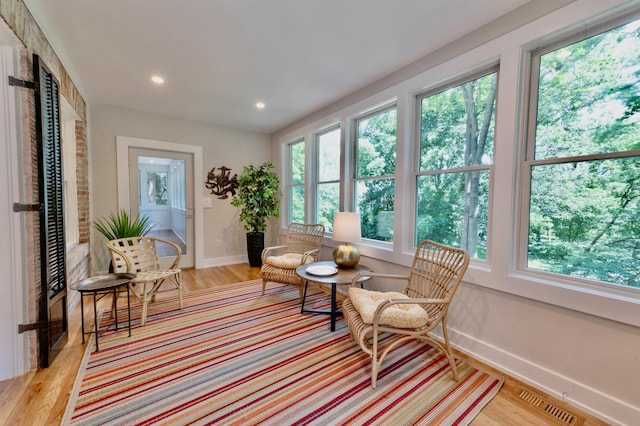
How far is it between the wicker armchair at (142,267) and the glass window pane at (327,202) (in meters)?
2.05

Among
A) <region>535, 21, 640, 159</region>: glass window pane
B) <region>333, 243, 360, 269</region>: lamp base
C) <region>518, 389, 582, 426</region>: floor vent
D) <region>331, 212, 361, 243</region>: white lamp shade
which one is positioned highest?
<region>535, 21, 640, 159</region>: glass window pane

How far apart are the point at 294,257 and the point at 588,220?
264cm

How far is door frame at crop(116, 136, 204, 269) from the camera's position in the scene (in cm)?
386

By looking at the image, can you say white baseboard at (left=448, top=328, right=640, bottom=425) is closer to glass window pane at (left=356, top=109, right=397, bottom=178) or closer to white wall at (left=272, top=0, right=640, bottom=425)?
white wall at (left=272, top=0, right=640, bottom=425)

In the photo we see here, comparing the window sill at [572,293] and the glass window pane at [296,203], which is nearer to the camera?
the window sill at [572,293]

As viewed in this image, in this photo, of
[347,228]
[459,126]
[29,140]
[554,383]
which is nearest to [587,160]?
[459,126]

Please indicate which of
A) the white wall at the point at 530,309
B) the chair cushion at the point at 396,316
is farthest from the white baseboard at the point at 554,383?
the chair cushion at the point at 396,316

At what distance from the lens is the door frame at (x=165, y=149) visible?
3863 millimetres

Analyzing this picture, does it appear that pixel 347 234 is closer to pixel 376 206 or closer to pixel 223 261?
pixel 376 206

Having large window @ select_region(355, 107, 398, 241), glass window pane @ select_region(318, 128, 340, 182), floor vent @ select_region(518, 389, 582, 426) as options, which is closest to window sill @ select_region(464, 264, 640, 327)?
floor vent @ select_region(518, 389, 582, 426)

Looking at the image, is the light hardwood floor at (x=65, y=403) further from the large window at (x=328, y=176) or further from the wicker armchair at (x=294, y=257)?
the large window at (x=328, y=176)

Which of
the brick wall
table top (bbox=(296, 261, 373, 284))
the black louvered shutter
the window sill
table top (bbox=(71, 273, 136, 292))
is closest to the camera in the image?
the window sill

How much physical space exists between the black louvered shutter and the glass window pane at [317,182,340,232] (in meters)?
2.83

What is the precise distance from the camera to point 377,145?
10.2ft
